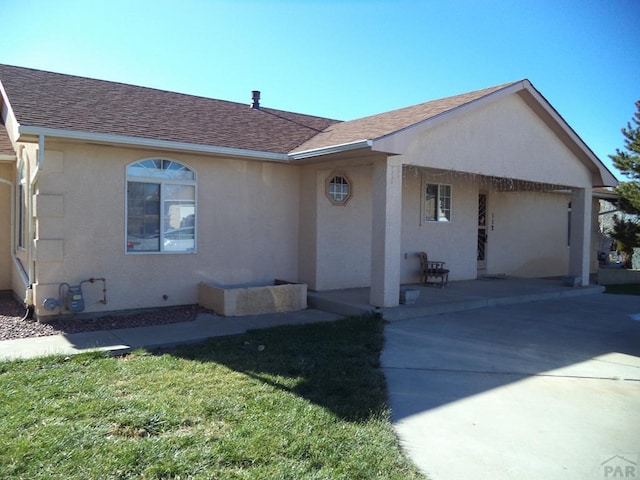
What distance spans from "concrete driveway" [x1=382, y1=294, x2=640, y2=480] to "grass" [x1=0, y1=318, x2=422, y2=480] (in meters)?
0.39

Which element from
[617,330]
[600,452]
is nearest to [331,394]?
[600,452]

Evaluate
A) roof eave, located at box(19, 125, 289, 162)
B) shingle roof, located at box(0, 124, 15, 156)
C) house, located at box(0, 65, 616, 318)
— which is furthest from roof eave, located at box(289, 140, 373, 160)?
shingle roof, located at box(0, 124, 15, 156)

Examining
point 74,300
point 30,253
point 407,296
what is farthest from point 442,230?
point 30,253

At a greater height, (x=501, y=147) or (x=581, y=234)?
(x=501, y=147)

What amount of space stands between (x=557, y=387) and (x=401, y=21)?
8.89m

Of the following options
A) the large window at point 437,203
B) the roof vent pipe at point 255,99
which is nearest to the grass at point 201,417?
the large window at point 437,203

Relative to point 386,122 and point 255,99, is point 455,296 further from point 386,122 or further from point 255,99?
point 255,99

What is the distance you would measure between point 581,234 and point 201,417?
12462 millimetres

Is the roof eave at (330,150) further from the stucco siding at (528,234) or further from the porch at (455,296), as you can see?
the stucco siding at (528,234)

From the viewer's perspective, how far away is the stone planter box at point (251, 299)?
871 cm

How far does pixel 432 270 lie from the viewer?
1220cm

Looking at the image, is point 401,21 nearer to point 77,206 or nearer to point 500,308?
point 500,308

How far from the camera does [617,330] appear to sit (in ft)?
28.0

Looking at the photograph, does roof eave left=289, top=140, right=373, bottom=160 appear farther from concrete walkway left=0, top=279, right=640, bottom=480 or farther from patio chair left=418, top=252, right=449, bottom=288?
patio chair left=418, top=252, right=449, bottom=288
